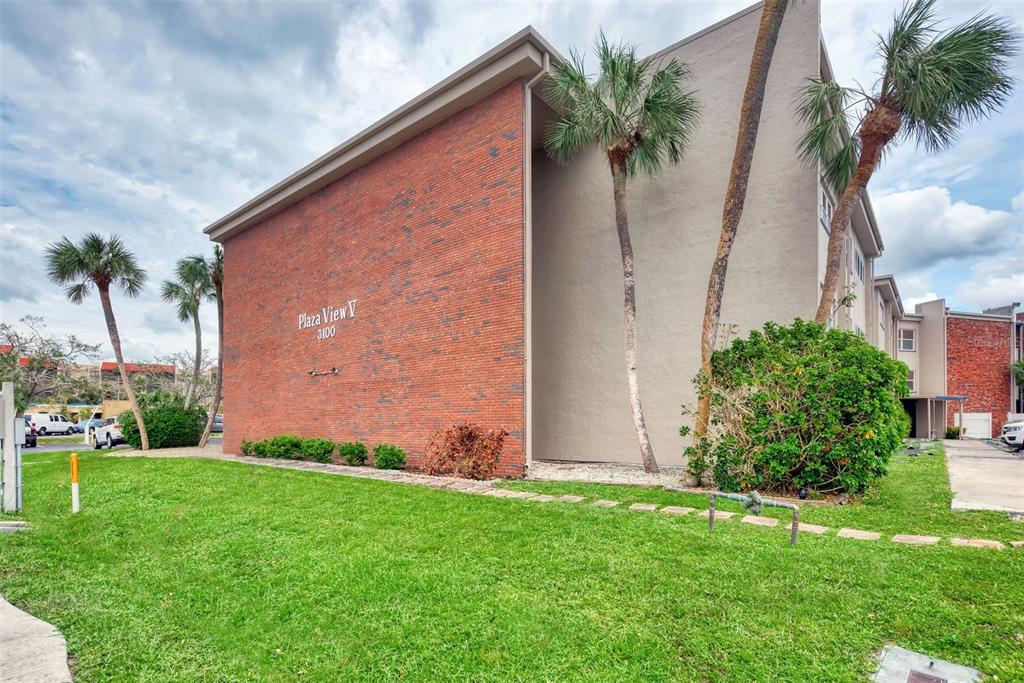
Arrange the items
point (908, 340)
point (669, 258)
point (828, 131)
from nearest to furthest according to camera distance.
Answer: point (828, 131)
point (669, 258)
point (908, 340)

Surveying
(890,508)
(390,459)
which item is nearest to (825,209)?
(890,508)

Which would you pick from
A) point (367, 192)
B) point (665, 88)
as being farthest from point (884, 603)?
point (367, 192)

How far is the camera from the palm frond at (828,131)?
26.8ft

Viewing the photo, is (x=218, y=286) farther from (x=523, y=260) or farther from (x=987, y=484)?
(x=987, y=484)

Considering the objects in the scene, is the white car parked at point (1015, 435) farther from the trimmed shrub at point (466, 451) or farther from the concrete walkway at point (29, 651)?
the concrete walkway at point (29, 651)

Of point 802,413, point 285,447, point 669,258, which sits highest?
point 669,258

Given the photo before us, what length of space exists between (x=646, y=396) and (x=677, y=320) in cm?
168

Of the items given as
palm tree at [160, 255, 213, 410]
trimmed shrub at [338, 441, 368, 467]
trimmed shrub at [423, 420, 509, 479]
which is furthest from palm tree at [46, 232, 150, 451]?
trimmed shrub at [423, 420, 509, 479]

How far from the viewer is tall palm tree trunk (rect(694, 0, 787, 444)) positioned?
713 cm

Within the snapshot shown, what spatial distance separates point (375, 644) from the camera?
2.93 meters

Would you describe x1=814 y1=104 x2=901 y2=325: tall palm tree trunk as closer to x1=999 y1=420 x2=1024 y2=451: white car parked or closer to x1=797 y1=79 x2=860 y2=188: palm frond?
x1=797 y1=79 x2=860 y2=188: palm frond

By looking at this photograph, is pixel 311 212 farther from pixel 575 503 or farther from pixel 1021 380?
pixel 1021 380

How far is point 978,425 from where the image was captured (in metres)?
23.4

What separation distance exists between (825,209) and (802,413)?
5486 millimetres
